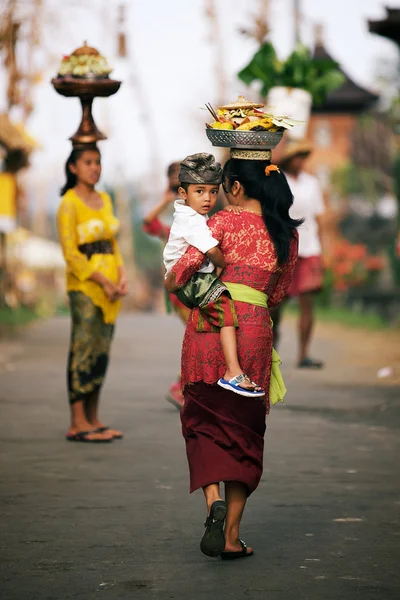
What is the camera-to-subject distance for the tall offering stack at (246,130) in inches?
236

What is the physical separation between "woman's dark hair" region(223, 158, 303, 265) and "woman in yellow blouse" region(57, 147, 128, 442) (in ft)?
10.5

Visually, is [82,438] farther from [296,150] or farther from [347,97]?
[347,97]

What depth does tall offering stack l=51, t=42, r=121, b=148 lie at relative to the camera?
9578mm

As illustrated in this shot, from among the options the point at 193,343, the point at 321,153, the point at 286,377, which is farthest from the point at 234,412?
the point at 321,153

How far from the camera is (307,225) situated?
43.9 ft

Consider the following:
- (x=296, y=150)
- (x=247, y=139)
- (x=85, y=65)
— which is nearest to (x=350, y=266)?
(x=296, y=150)

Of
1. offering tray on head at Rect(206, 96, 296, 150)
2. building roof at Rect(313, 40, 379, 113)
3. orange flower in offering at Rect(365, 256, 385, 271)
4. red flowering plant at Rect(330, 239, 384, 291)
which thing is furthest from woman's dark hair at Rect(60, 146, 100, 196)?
building roof at Rect(313, 40, 379, 113)

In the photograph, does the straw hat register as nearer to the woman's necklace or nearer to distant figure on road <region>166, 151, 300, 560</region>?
the woman's necklace

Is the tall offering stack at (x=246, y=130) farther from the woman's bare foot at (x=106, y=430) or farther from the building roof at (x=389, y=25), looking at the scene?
the building roof at (x=389, y=25)

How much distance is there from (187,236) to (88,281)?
11.1ft

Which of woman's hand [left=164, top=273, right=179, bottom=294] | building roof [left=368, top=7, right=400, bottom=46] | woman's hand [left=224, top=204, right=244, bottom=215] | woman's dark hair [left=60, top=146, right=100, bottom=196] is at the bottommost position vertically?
building roof [left=368, top=7, right=400, bottom=46]

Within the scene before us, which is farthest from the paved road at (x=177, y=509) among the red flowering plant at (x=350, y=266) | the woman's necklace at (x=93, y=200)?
the red flowering plant at (x=350, y=266)

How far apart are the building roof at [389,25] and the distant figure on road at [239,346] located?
15.7 m

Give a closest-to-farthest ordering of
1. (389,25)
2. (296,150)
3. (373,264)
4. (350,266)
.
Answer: (296,150), (389,25), (350,266), (373,264)
